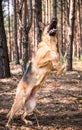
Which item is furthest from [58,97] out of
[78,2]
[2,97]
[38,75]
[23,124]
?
[78,2]

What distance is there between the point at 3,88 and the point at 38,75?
5.53 meters

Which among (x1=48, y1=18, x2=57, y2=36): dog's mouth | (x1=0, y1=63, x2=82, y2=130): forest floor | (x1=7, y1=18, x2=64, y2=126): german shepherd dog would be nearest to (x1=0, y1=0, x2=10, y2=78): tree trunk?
(x1=0, y1=63, x2=82, y2=130): forest floor

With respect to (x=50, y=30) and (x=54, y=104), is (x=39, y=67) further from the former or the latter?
(x=54, y=104)

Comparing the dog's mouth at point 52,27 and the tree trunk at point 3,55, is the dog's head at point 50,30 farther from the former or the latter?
the tree trunk at point 3,55

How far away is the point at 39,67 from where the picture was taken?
4.18 m

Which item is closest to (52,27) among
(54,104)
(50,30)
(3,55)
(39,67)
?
(50,30)

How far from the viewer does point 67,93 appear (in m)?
8.91

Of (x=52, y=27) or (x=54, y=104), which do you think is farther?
(x=54, y=104)

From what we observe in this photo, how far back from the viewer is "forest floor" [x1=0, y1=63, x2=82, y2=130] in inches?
237

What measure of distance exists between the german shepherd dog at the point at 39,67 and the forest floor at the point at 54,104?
1287mm

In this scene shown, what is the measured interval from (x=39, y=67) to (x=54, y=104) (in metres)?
3.56

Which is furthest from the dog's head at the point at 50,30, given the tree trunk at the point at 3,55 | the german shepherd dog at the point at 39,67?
the tree trunk at the point at 3,55

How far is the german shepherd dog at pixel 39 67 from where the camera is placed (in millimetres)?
3821

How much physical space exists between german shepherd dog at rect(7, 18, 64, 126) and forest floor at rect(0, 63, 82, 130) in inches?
50.7
